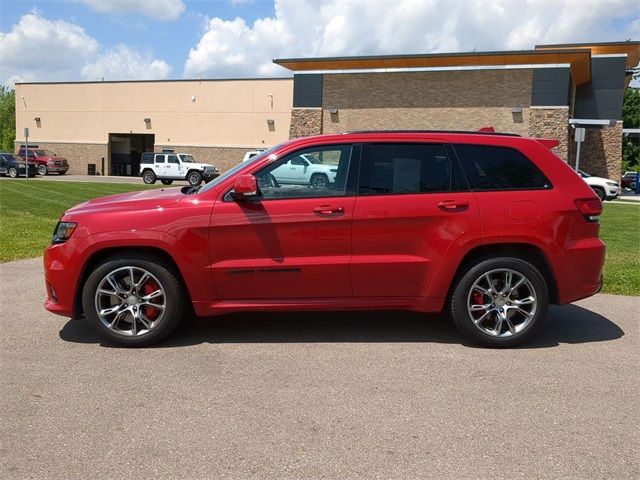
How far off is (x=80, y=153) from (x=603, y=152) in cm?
3947

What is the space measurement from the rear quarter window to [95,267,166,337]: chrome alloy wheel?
279cm

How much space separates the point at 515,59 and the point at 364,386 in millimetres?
31707

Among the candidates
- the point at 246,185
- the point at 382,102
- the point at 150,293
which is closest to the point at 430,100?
the point at 382,102

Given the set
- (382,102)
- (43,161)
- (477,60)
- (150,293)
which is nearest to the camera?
(150,293)

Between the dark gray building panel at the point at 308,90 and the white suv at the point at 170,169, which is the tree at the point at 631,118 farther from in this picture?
the white suv at the point at 170,169

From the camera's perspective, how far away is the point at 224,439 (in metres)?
3.27

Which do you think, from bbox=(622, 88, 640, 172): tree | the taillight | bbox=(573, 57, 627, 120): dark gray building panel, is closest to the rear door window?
the taillight

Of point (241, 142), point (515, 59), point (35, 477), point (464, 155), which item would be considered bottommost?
point (35, 477)

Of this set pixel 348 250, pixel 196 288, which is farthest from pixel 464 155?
pixel 196 288

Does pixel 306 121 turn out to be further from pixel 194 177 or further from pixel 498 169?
pixel 498 169

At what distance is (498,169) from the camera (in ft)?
16.3

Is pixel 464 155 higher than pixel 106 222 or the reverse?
higher

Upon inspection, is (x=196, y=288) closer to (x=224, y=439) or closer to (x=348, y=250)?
(x=348, y=250)

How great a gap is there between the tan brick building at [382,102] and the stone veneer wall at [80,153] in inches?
5.6
